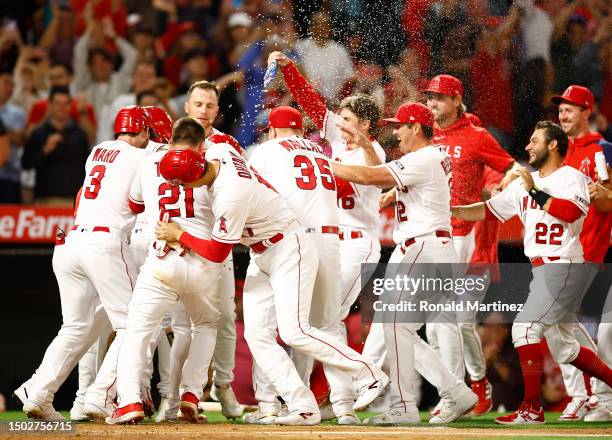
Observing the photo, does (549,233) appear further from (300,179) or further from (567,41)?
(567,41)

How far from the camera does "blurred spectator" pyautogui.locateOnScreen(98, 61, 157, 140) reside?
12.2 metres

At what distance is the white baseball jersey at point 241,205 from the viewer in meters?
6.95

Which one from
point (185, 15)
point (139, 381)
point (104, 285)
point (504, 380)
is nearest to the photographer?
point (139, 381)

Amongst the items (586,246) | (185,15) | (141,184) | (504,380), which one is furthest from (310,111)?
(185,15)

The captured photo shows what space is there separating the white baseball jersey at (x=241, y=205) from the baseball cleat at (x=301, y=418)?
1.13 meters

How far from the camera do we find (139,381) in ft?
23.3

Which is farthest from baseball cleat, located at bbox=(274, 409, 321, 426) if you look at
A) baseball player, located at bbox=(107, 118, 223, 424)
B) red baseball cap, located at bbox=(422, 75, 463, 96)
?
red baseball cap, located at bbox=(422, 75, 463, 96)

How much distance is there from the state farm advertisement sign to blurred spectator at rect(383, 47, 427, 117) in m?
2.99

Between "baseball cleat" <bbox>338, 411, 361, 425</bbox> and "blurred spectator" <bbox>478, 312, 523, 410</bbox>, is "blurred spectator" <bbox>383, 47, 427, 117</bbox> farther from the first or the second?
"baseball cleat" <bbox>338, 411, 361, 425</bbox>

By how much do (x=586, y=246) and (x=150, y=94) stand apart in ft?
16.9

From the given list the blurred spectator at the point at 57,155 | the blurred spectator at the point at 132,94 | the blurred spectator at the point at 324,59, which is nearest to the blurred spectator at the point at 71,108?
the blurred spectator at the point at 132,94

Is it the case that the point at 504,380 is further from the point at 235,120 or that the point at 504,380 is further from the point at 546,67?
the point at 235,120

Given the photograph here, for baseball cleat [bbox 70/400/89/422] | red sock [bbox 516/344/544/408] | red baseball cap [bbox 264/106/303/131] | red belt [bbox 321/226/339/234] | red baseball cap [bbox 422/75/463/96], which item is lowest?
baseball cleat [bbox 70/400/89/422]

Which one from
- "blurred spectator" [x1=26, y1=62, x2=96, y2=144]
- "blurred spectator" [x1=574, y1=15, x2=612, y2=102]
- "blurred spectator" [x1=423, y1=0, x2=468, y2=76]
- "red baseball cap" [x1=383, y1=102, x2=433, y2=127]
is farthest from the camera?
"blurred spectator" [x1=26, y1=62, x2=96, y2=144]
